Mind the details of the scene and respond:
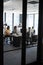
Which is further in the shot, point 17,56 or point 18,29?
point 17,56

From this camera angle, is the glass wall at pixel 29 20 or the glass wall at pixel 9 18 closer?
the glass wall at pixel 9 18

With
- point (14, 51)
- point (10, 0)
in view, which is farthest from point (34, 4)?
point (14, 51)

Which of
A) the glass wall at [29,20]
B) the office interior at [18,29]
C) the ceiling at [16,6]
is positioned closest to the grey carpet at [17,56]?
the office interior at [18,29]

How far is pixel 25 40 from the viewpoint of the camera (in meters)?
3.83

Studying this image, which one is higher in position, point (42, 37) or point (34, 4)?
point (34, 4)

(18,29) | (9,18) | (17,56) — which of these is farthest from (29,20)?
(17,56)

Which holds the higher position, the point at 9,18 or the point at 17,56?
the point at 9,18

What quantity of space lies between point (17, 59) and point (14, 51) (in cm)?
31

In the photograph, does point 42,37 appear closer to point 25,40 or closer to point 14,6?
point 25,40

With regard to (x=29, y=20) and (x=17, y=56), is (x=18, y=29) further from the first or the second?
(x=17, y=56)

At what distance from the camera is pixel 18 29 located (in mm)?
3689

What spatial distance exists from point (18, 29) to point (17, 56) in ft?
2.48

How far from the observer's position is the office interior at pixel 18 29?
3.43m

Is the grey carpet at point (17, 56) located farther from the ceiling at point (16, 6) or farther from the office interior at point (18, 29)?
the ceiling at point (16, 6)
